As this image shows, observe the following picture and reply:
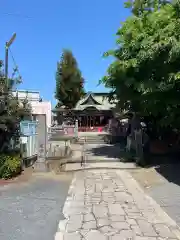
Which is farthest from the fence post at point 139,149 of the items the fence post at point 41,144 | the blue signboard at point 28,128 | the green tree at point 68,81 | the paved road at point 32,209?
the green tree at point 68,81

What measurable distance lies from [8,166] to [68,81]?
46.9 meters

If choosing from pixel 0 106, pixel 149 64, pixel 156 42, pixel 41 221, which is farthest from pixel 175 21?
pixel 41 221

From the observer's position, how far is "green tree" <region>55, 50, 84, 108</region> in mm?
57750

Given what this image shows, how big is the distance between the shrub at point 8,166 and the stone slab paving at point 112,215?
229 centimetres

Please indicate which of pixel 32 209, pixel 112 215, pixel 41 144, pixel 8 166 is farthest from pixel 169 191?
pixel 41 144

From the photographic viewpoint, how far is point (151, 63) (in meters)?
14.5

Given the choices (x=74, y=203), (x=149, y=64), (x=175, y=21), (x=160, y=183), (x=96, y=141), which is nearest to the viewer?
(x=74, y=203)

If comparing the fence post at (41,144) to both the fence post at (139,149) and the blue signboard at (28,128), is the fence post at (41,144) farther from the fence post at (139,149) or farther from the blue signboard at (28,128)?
the fence post at (139,149)

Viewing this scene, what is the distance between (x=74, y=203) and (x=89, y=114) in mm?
37107

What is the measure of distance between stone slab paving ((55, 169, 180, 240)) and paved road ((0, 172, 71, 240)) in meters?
0.25

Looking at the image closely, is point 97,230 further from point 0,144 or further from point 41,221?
point 0,144

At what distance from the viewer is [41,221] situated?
745cm

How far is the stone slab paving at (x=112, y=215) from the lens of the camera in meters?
6.52

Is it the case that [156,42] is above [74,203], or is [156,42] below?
above
